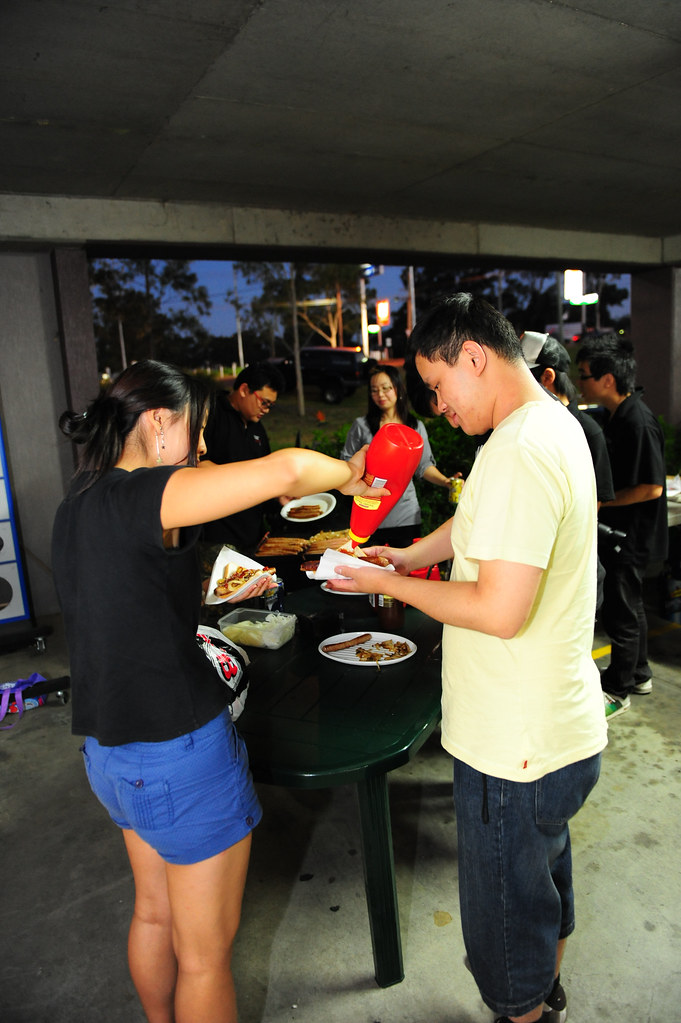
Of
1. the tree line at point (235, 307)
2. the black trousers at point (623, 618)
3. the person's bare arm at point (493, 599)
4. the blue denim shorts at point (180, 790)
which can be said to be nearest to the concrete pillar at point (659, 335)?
the black trousers at point (623, 618)

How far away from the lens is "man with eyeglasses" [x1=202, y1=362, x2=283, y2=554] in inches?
151

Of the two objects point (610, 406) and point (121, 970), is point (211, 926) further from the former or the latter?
point (610, 406)

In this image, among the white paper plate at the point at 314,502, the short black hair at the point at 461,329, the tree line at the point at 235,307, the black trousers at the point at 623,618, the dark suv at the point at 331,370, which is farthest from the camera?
the dark suv at the point at 331,370

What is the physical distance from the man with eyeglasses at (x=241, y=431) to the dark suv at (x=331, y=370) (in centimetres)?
1654

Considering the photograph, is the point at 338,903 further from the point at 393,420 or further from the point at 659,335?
the point at 659,335

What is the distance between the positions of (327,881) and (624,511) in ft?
7.37

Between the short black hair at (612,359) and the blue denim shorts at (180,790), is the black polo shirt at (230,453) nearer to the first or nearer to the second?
the short black hair at (612,359)

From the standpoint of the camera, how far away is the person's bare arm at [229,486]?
1.18m

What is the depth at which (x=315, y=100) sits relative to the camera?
3273 mm

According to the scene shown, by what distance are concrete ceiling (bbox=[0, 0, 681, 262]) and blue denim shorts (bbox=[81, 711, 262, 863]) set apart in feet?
7.96

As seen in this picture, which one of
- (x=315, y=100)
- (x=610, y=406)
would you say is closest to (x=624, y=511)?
(x=610, y=406)

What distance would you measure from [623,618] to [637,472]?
75 cm

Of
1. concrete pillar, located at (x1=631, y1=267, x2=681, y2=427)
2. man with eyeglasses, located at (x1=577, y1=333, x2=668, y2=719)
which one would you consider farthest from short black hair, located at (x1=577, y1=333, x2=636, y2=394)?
concrete pillar, located at (x1=631, y1=267, x2=681, y2=427)

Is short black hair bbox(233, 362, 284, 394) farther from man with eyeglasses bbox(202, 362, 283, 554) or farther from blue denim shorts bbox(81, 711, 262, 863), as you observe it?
blue denim shorts bbox(81, 711, 262, 863)
